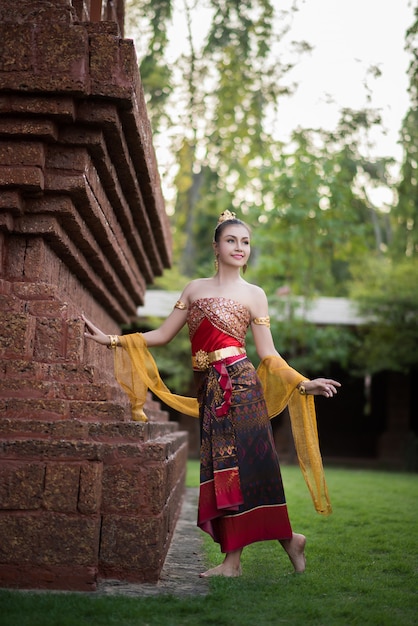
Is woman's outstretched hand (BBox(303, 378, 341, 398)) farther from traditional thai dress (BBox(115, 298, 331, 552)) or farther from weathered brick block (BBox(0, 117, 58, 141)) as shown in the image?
weathered brick block (BBox(0, 117, 58, 141))

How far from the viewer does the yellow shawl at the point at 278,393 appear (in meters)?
3.89

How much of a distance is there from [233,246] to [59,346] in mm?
1094

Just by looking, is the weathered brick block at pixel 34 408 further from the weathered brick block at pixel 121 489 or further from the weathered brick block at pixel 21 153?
the weathered brick block at pixel 21 153

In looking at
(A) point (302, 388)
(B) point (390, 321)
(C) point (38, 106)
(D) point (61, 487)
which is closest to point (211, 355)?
(A) point (302, 388)

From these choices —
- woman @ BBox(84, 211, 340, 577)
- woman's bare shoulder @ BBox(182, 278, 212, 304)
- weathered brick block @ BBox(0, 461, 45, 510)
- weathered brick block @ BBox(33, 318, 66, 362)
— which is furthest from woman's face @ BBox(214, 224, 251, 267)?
weathered brick block @ BBox(0, 461, 45, 510)

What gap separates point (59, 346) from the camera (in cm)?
362

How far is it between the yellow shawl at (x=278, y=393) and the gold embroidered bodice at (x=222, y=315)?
26 cm

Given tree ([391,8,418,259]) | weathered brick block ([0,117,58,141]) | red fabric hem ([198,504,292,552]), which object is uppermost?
tree ([391,8,418,259])

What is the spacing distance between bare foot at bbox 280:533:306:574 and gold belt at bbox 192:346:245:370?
95cm

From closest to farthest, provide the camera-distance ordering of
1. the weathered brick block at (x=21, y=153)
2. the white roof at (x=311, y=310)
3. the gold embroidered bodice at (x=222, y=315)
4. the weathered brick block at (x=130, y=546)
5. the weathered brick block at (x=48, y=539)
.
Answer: the weathered brick block at (x=48, y=539), the weathered brick block at (x=130, y=546), the weathered brick block at (x=21, y=153), the gold embroidered bodice at (x=222, y=315), the white roof at (x=311, y=310)

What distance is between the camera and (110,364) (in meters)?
5.39

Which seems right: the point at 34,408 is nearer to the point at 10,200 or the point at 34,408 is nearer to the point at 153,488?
the point at 153,488

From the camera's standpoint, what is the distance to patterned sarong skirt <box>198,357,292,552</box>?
3.74m

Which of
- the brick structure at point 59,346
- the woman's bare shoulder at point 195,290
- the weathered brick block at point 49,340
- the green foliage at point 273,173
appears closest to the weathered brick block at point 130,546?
the brick structure at point 59,346
